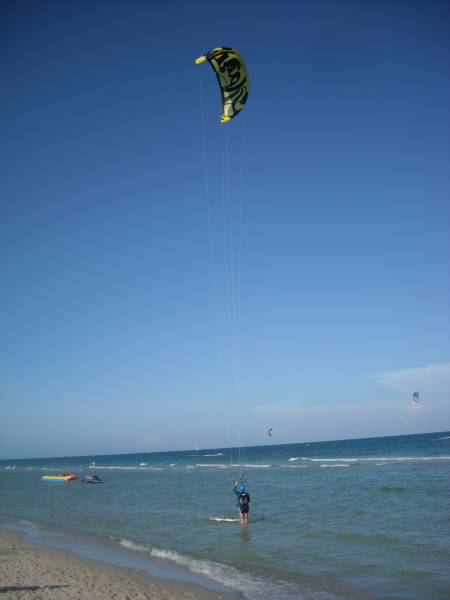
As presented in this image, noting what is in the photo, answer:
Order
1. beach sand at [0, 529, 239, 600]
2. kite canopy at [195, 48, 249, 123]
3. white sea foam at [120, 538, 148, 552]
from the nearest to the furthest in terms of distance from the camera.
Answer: beach sand at [0, 529, 239, 600] → kite canopy at [195, 48, 249, 123] → white sea foam at [120, 538, 148, 552]

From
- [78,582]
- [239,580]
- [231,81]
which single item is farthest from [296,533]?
[231,81]

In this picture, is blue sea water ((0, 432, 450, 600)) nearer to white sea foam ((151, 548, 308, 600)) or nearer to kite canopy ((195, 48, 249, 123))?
white sea foam ((151, 548, 308, 600))

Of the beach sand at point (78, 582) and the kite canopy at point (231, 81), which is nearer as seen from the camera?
the beach sand at point (78, 582)

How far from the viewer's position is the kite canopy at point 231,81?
10391mm

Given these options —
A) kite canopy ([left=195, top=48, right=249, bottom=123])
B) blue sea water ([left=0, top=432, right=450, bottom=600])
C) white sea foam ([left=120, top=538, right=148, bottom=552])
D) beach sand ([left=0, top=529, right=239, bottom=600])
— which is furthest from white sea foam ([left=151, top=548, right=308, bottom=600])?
kite canopy ([left=195, top=48, right=249, bottom=123])

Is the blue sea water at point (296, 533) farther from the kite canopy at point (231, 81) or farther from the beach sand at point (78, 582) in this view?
the kite canopy at point (231, 81)

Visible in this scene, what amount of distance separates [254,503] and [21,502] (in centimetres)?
1599

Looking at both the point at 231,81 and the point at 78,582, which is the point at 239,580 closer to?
the point at 78,582

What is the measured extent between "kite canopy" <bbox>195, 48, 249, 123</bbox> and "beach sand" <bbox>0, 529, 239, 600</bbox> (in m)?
9.90

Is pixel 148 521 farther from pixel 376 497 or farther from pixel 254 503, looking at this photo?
pixel 376 497

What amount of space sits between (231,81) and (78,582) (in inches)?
Result: 456

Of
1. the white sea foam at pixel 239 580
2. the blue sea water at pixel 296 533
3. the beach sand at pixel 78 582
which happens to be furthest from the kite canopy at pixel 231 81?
the blue sea water at pixel 296 533

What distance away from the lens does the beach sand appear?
32.4ft

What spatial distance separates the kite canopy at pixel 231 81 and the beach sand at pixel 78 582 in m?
9.90
